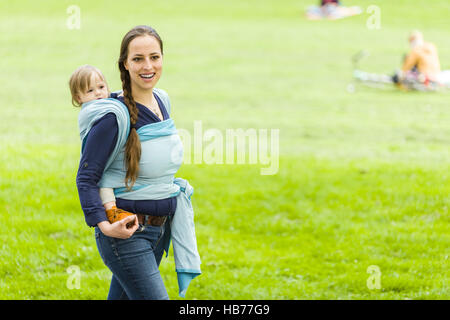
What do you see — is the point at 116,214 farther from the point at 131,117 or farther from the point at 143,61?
the point at 143,61

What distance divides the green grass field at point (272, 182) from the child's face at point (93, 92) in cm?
235

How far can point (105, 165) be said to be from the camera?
351 centimetres

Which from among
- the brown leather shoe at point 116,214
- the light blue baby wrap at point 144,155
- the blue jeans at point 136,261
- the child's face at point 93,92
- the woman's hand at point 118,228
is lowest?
the blue jeans at point 136,261

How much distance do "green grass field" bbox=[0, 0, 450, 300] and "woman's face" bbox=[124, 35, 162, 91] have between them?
111 inches

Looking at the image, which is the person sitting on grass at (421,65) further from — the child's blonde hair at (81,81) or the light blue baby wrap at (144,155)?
the light blue baby wrap at (144,155)

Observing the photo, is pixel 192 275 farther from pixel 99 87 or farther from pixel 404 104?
pixel 404 104

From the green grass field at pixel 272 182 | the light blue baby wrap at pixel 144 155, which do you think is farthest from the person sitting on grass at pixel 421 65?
the light blue baby wrap at pixel 144 155

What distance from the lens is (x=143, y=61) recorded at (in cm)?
364

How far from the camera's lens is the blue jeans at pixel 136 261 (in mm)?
3602

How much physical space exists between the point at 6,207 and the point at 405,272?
16.1 ft

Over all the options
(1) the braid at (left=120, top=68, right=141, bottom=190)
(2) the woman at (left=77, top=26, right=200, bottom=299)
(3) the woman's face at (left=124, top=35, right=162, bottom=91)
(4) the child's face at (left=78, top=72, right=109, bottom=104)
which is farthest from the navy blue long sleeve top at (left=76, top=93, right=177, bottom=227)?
(4) the child's face at (left=78, top=72, right=109, bottom=104)

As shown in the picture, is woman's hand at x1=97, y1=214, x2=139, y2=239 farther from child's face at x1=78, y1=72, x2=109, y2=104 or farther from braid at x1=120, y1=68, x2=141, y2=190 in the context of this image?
child's face at x1=78, y1=72, x2=109, y2=104

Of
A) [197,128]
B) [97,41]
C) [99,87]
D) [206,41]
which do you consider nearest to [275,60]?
[206,41]

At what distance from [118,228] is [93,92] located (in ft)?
3.55
